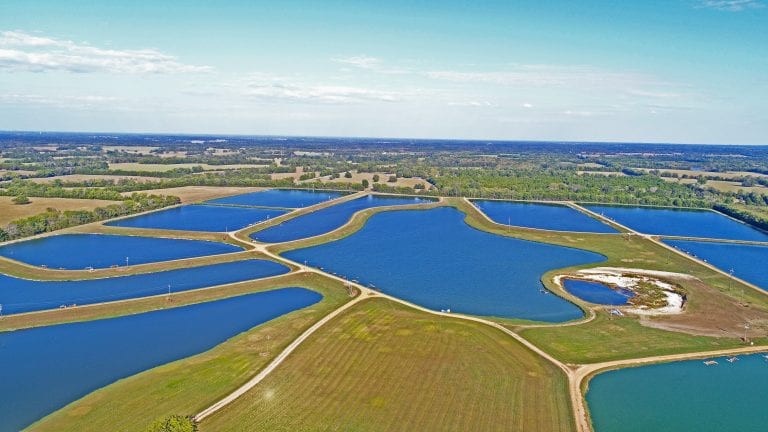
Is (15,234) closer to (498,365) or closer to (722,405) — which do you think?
(498,365)

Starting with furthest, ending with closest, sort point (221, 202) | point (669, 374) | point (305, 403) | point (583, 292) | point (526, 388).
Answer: point (221, 202)
point (583, 292)
point (669, 374)
point (526, 388)
point (305, 403)

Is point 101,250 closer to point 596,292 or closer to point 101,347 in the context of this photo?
point 101,347

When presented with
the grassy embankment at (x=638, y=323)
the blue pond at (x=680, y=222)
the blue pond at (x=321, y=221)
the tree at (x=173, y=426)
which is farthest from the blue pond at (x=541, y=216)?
the tree at (x=173, y=426)

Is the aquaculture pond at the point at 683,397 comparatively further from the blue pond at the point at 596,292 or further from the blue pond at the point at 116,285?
the blue pond at the point at 116,285

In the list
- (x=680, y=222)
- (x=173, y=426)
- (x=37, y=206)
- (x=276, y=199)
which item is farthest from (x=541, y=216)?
(x=37, y=206)

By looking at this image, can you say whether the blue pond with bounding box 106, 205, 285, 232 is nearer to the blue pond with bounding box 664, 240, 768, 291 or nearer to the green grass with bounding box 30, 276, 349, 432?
the green grass with bounding box 30, 276, 349, 432

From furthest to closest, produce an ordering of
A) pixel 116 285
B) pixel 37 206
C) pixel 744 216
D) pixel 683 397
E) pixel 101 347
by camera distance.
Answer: pixel 744 216, pixel 37 206, pixel 116 285, pixel 101 347, pixel 683 397

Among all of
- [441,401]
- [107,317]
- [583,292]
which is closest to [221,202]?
[107,317]

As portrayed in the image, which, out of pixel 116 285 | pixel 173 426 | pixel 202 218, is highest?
pixel 173 426
